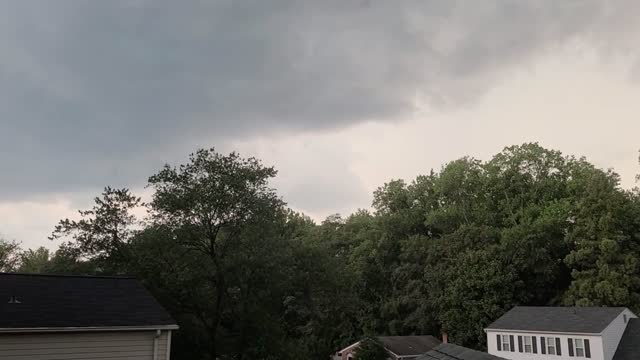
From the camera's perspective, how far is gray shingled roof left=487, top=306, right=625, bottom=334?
3384 cm

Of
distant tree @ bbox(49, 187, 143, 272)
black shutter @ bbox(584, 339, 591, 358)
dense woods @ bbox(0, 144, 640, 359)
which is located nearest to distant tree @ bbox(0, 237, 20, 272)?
dense woods @ bbox(0, 144, 640, 359)

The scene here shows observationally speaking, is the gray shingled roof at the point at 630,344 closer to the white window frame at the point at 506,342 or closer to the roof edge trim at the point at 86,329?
the white window frame at the point at 506,342

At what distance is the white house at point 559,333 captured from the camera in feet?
109

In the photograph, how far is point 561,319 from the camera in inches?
1430

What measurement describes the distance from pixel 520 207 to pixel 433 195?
500 inches

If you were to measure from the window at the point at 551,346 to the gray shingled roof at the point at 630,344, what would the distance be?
368cm

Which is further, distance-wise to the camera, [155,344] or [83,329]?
[155,344]

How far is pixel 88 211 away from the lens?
24797 mm

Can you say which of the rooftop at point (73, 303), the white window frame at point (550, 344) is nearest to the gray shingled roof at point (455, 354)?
the rooftop at point (73, 303)

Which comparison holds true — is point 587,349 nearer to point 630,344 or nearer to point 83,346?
point 630,344

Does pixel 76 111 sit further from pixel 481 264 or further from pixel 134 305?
pixel 481 264

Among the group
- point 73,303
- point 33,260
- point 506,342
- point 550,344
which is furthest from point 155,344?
point 33,260

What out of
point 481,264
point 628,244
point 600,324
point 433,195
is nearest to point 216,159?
point 600,324

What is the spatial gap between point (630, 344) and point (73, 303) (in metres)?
32.6
